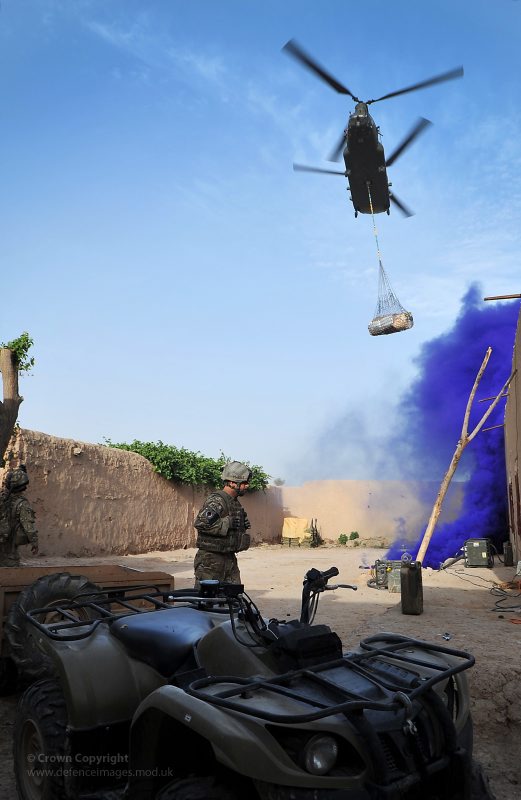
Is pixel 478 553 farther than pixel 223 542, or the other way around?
pixel 478 553

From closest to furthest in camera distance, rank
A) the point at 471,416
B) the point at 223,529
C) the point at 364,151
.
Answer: the point at 223,529 → the point at 364,151 → the point at 471,416

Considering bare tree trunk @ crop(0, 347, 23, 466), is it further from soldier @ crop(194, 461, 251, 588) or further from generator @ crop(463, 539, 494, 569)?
generator @ crop(463, 539, 494, 569)

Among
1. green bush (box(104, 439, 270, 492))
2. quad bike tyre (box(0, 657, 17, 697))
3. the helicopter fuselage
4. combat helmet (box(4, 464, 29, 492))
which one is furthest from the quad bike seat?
green bush (box(104, 439, 270, 492))

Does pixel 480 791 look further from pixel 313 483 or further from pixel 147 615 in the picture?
pixel 313 483

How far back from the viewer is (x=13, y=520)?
6586 mm

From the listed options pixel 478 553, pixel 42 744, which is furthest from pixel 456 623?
pixel 478 553

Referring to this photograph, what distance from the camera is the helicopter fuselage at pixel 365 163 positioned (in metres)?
10.6

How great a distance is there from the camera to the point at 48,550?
15719mm

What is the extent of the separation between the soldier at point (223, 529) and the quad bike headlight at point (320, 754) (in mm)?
3810

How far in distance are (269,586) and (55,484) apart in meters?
7.28

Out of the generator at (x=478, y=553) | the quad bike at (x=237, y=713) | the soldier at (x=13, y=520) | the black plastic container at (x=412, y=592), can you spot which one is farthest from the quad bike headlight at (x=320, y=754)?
the generator at (x=478, y=553)

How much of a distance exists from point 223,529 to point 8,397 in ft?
23.0

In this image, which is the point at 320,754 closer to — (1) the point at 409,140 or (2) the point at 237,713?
(2) the point at 237,713

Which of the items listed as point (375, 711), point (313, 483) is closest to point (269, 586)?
point (375, 711)
